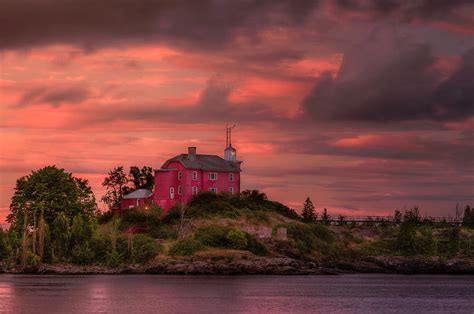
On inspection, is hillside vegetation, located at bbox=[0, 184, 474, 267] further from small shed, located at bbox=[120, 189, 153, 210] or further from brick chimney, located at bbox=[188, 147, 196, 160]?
brick chimney, located at bbox=[188, 147, 196, 160]

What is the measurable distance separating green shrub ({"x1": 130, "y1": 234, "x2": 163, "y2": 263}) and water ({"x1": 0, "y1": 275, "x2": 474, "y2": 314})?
2827 millimetres

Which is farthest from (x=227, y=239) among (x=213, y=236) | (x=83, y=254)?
(x=83, y=254)

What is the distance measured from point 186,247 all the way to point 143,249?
5.75 metres

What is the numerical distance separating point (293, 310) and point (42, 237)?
44880 millimetres

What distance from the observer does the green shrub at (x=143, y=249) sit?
11106 cm

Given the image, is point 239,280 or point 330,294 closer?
point 330,294

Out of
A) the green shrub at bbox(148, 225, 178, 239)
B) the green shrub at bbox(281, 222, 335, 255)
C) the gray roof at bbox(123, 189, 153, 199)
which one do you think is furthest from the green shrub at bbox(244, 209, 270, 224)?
the gray roof at bbox(123, 189, 153, 199)

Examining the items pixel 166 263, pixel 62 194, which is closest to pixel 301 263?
pixel 166 263

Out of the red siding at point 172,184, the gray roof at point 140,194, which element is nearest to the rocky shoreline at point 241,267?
the red siding at point 172,184

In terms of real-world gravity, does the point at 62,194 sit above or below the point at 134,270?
above

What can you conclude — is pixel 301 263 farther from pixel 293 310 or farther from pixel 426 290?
pixel 293 310

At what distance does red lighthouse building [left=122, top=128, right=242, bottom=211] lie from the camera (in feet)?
407

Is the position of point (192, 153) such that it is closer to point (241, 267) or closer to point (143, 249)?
point (143, 249)

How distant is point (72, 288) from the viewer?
95562 mm
